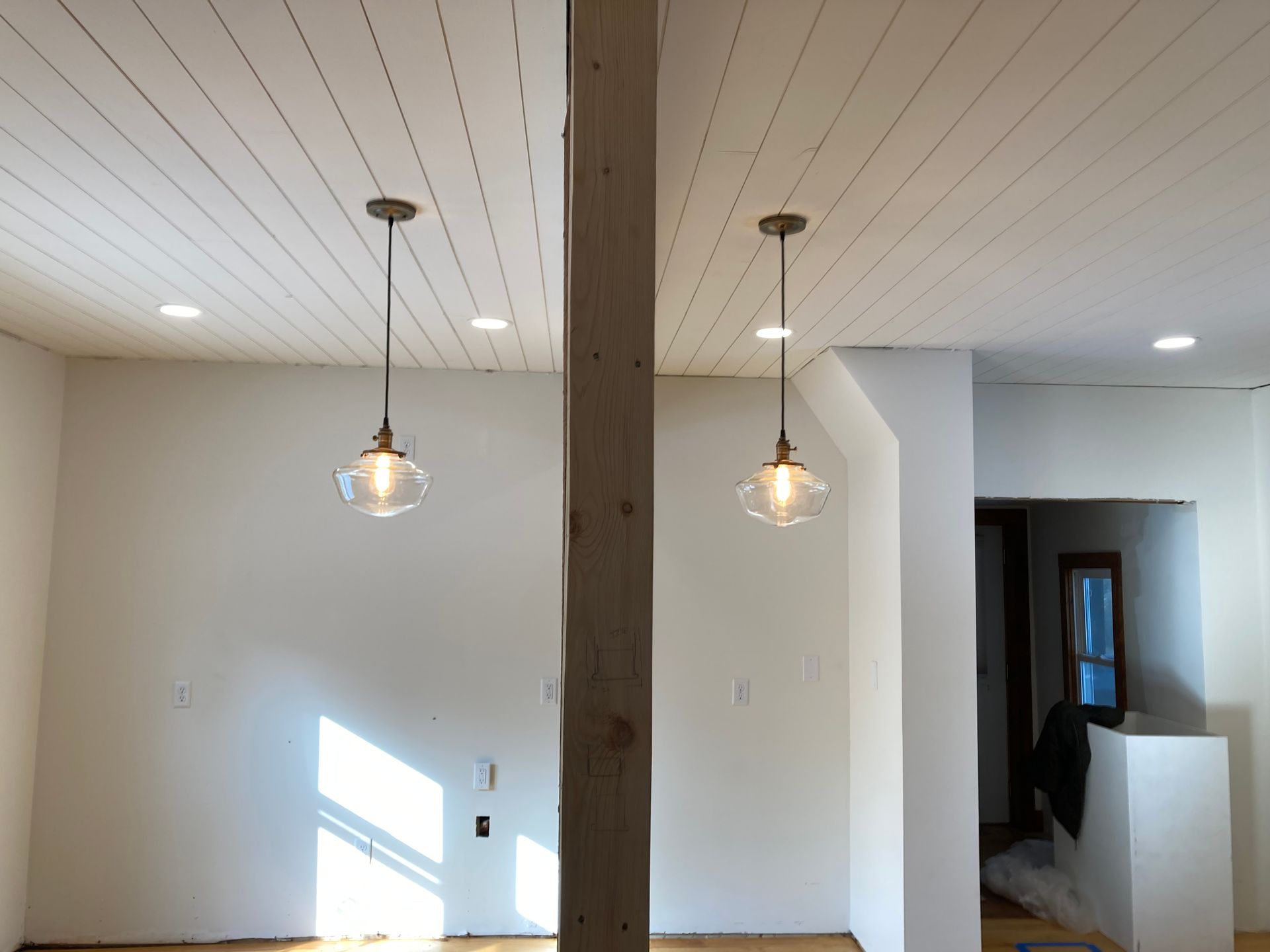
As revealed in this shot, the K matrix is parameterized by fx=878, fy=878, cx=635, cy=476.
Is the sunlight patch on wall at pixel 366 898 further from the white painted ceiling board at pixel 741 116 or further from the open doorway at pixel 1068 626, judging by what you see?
the white painted ceiling board at pixel 741 116

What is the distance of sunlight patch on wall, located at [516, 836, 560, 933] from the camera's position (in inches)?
146

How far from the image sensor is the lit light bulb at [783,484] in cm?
245

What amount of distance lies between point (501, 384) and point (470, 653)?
119 cm

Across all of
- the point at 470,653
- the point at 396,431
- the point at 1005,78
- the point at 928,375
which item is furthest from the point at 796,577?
the point at 1005,78

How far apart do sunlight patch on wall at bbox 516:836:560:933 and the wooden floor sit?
0.34 ft

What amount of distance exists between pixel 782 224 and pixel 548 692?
95.2 inches

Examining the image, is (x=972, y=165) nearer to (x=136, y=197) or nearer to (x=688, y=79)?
(x=688, y=79)

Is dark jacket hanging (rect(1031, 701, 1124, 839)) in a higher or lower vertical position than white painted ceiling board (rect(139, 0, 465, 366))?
lower

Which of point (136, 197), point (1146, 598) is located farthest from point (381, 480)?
point (1146, 598)

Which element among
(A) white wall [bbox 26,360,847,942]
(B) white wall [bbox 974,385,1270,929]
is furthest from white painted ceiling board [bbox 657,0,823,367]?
(B) white wall [bbox 974,385,1270,929]

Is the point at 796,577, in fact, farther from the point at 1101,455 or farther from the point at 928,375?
the point at 1101,455

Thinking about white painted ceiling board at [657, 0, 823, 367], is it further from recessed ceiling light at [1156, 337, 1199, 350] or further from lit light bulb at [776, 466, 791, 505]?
recessed ceiling light at [1156, 337, 1199, 350]

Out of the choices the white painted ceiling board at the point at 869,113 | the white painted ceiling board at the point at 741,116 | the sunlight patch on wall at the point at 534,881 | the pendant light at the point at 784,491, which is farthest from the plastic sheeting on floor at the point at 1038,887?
the white painted ceiling board at the point at 741,116

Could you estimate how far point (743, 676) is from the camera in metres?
3.84
